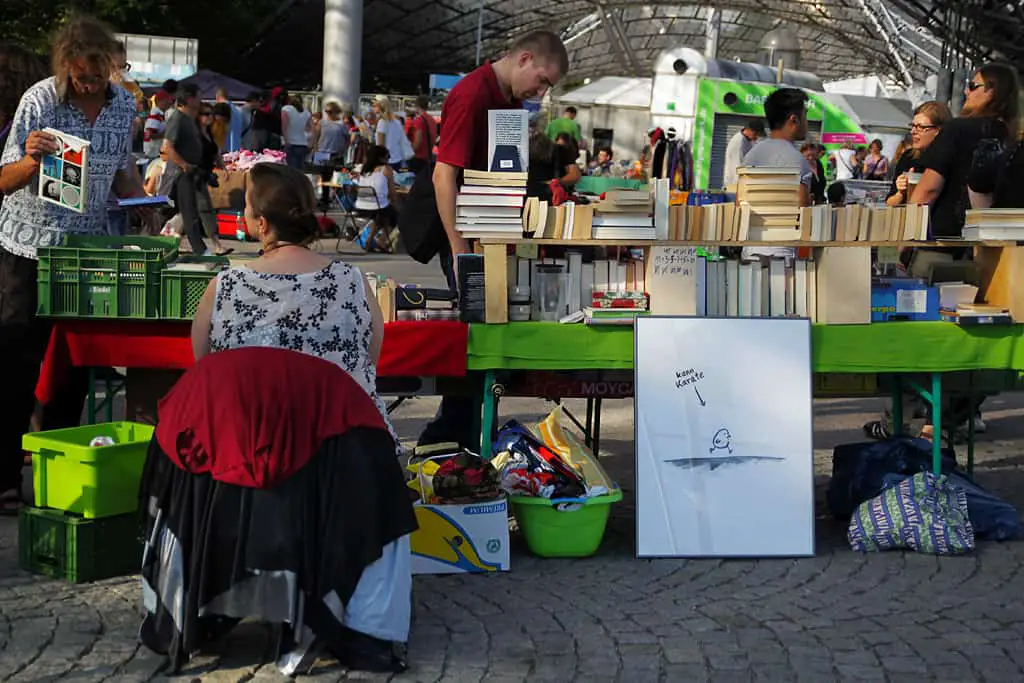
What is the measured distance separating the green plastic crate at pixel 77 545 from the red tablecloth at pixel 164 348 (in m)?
0.78

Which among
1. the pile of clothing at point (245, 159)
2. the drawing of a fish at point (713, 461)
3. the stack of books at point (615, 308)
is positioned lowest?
the drawing of a fish at point (713, 461)

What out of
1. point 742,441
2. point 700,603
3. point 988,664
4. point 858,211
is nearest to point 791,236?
point 858,211

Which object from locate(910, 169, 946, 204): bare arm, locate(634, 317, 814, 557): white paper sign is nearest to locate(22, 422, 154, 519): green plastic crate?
locate(634, 317, 814, 557): white paper sign

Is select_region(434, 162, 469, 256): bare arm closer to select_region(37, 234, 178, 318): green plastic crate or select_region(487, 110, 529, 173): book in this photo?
select_region(487, 110, 529, 173): book

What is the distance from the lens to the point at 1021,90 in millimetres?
7129

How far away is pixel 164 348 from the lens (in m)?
5.77

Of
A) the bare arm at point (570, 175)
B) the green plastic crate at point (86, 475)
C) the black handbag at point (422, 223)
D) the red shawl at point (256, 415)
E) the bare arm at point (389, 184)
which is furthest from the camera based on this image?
the bare arm at point (389, 184)

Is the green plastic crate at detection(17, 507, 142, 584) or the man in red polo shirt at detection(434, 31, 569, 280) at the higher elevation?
the man in red polo shirt at detection(434, 31, 569, 280)

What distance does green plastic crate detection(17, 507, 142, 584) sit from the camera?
5.07 metres

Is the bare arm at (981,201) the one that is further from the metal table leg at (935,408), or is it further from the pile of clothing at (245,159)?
the pile of clothing at (245,159)

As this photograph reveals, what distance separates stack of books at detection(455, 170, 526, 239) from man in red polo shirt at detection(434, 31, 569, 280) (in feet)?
0.88

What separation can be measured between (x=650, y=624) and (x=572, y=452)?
119cm

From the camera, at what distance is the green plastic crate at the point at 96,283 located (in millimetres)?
5637

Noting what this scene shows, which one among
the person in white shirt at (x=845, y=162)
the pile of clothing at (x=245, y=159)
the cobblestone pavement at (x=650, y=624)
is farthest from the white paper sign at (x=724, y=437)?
the person in white shirt at (x=845, y=162)
